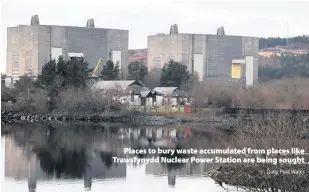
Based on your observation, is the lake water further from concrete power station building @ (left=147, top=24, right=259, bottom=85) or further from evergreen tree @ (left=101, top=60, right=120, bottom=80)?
evergreen tree @ (left=101, top=60, right=120, bottom=80)

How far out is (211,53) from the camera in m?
9.28

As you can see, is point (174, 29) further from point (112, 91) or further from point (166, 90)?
point (112, 91)

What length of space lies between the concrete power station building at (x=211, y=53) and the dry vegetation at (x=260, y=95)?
5.7 inches

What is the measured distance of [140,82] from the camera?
10.9m

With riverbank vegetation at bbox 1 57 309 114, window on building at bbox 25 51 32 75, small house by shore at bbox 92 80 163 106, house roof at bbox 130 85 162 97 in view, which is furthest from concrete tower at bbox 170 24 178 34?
window on building at bbox 25 51 32 75

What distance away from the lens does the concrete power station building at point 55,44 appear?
9.37 meters

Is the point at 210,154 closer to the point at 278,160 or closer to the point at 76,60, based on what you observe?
the point at 278,160

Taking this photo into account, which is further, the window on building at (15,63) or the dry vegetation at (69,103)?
the dry vegetation at (69,103)

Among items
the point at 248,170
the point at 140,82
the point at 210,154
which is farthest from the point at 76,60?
the point at 248,170

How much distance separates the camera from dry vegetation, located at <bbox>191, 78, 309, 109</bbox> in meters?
8.26

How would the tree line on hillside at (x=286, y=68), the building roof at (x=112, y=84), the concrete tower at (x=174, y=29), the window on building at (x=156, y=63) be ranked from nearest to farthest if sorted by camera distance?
the tree line on hillside at (x=286, y=68), the concrete tower at (x=174, y=29), the window on building at (x=156, y=63), the building roof at (x=112, y=84)

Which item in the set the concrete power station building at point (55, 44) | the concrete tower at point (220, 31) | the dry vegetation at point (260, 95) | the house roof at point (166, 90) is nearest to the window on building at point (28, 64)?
the concrete power station building at point (55, 44)

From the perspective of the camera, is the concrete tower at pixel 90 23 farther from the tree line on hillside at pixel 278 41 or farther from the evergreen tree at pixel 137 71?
the tree line on hillside at pixel 278 41

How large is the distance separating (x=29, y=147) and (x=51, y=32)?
1.73m
